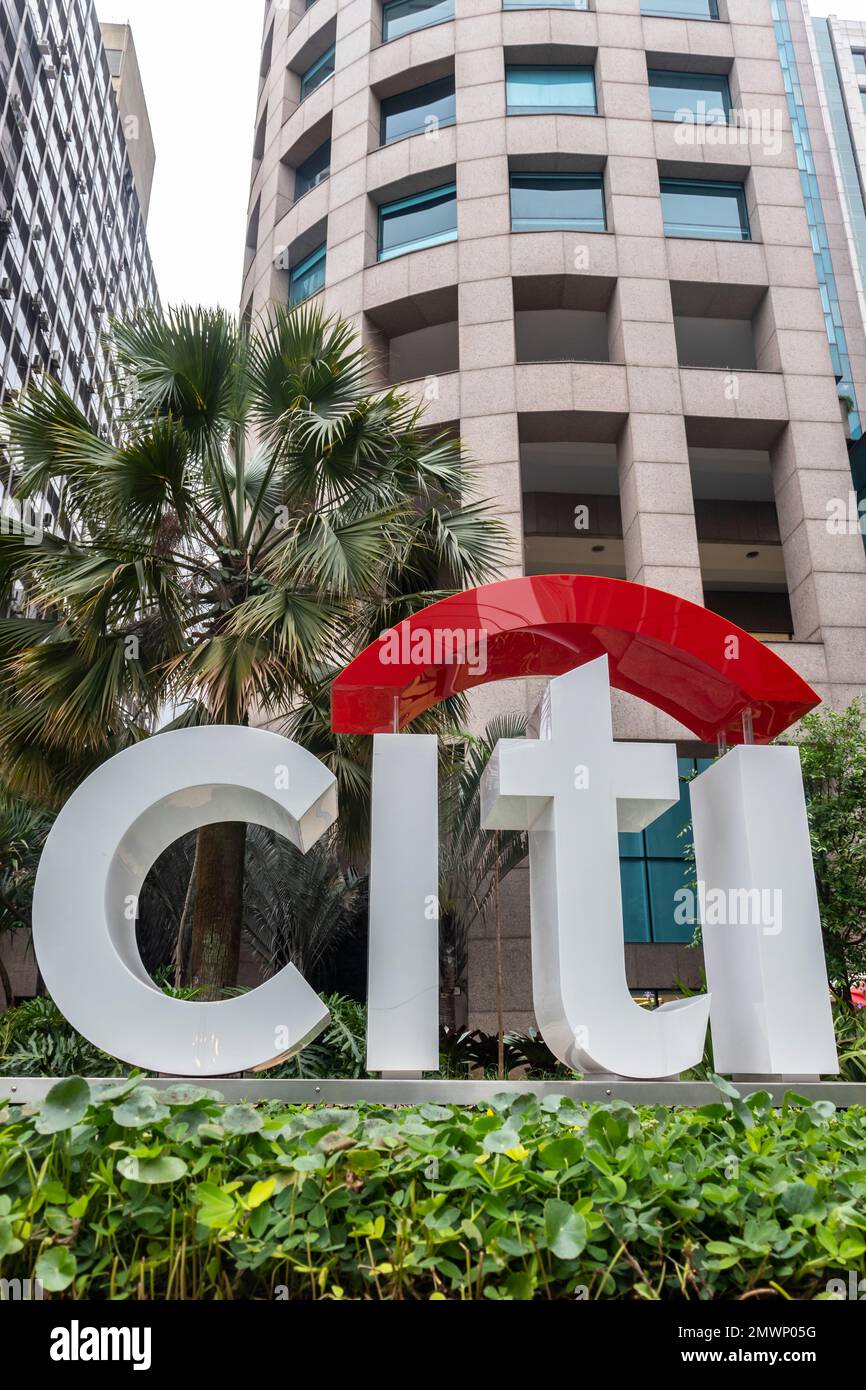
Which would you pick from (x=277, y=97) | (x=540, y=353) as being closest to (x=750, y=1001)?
(x=540, y=353)

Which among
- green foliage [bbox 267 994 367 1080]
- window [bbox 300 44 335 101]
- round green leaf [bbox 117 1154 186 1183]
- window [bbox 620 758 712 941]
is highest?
window [bbox 300 44 335 101]

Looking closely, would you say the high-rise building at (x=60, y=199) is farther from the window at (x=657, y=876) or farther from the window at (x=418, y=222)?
the window at (x=657, y=876)

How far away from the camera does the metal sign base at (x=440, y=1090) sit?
16.5 feet

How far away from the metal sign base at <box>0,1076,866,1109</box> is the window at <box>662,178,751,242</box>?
1887 cm

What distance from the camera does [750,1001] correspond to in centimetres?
571

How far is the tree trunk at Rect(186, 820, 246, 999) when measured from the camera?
1022 centimetres

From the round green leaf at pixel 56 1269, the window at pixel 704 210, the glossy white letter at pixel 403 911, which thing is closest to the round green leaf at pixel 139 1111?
the round green leaf at pixel 56 1269

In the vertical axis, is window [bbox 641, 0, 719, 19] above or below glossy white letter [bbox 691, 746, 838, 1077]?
above

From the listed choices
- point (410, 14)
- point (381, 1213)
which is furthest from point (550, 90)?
point (381, 1213)

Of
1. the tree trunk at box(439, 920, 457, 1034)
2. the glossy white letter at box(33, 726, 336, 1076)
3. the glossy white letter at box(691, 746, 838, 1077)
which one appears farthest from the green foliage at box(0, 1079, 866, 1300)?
the tree trunk at box(439, 920, 457, 1034)

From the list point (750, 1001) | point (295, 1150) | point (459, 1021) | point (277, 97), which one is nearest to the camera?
point (295, 1150)

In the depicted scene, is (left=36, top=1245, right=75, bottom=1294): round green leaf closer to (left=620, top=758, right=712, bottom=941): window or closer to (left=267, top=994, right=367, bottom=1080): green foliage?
(left=267, top=994, right=367, bottom=1080): green foliage
